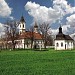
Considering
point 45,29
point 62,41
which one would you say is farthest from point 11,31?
point 62,41

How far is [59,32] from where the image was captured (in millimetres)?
68562

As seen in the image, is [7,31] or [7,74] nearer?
[7,74]

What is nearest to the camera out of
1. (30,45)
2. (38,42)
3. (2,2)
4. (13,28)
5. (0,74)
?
(0,74)

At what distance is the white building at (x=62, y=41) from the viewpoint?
2699 inches

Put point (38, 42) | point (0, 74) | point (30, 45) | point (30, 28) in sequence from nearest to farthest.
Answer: point (0, 74)
point (30, 28)
point (30, 45)
point (38, 42)

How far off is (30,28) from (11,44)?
32.8 ft

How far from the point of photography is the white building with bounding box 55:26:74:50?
68562 millimetres

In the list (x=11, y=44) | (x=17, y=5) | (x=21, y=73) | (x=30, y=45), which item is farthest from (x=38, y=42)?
(x=21, y=73)

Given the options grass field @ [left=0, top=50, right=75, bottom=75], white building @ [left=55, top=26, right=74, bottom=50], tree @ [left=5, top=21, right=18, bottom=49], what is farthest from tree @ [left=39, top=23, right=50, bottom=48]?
grass field @ [left=0, top=50, right=75, bottom=75]

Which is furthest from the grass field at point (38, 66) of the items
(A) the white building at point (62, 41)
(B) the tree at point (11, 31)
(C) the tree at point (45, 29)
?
(A) the white building at point (62, 41)

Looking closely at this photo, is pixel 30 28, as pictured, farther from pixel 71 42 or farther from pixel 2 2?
pixel 2 2

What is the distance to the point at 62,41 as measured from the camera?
69.9 metres

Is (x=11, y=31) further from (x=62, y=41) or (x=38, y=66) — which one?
(x=38, y=66)

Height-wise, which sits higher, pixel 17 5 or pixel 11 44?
pixel 17 5
